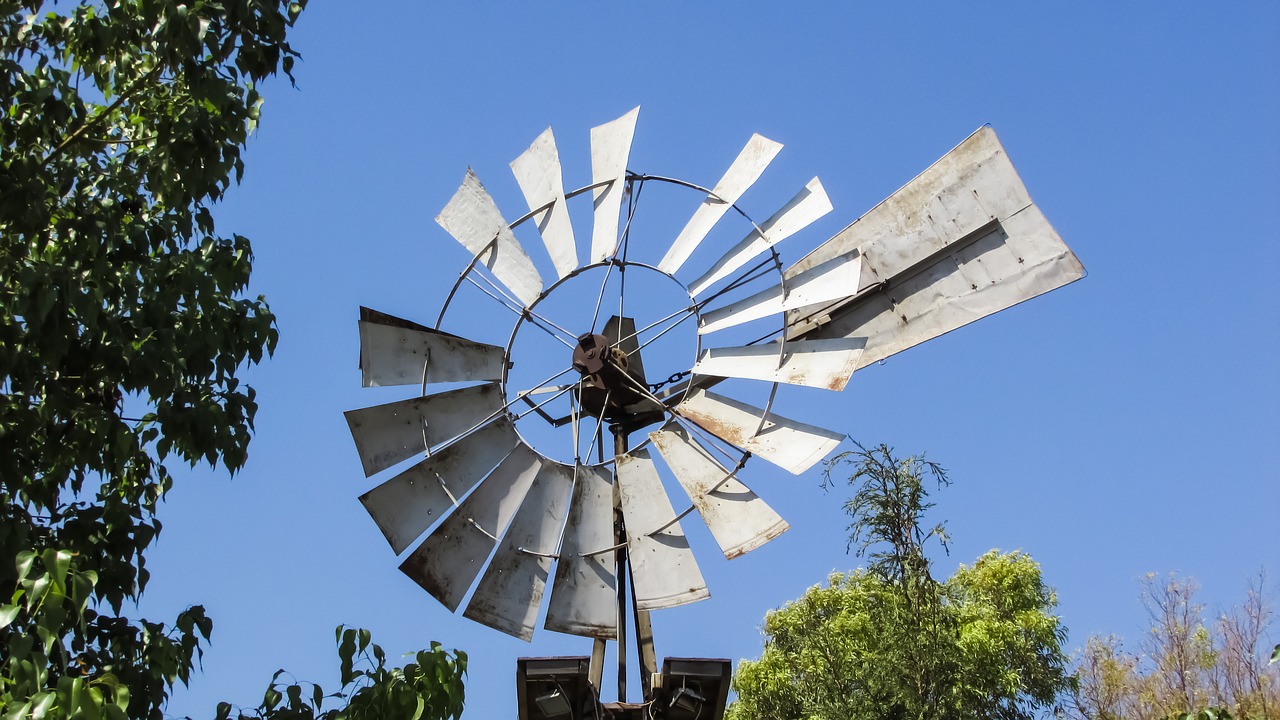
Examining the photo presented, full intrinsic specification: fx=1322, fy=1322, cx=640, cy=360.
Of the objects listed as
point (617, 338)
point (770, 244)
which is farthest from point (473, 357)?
point (770, 244)

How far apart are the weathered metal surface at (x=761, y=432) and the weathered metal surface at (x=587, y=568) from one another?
1.82 ft

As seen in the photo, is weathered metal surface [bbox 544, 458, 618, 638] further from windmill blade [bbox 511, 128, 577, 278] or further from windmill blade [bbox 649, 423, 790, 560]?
windmill blade [bbox 511, 128, 577, 278]

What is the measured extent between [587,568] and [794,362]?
1339 millimetres

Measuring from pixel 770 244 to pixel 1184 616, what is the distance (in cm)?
1438

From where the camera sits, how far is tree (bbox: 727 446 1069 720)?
8914mm

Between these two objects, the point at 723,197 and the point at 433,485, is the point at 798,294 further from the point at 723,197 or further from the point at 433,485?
the point at 433,485

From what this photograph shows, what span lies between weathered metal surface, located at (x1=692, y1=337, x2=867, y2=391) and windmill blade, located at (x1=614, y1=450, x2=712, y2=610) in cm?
55

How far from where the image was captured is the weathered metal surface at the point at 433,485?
6.02 metres

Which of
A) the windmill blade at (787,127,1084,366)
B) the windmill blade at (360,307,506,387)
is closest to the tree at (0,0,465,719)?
the windmill blade at (360,307,506,387)

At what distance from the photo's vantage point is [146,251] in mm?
4953

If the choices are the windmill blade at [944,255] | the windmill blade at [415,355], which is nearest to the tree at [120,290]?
the windmill blade at [415,355]

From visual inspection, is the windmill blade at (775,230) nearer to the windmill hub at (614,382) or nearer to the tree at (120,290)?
the windmill hub at (614,382)

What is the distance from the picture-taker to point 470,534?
20.1ft

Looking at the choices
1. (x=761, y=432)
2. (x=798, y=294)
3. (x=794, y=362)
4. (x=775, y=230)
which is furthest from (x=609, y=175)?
(x=761, y=432)
